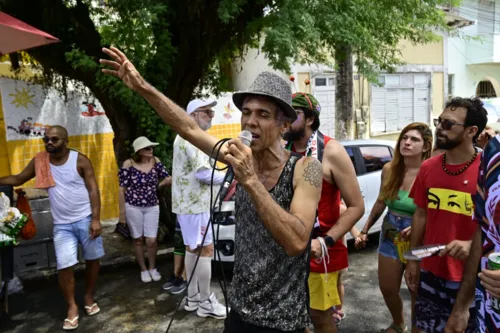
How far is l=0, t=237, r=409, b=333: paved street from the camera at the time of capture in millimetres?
4469

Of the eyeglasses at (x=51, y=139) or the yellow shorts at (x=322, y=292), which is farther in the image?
the eyeglasses at (x=51, y=139)

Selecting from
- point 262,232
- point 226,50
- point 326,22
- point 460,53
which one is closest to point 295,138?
point 262,232

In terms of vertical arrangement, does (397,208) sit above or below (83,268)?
above

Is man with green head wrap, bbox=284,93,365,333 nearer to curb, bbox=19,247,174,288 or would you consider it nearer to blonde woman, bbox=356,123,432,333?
blonde woman, bbox=356,123,432,333

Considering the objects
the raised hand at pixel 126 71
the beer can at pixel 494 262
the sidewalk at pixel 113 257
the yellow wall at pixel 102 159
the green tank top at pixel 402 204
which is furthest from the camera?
the yellow wall at pixel 102 159

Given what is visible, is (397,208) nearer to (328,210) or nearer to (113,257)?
(328,210)

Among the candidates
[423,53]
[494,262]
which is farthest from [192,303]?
[423,53]

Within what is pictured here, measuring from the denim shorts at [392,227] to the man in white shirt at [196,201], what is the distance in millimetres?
1686

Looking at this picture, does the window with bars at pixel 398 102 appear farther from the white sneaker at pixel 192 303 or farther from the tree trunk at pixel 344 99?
the white sneaker at pixel 192 303

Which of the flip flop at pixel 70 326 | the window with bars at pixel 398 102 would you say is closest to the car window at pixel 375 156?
the flip flop at pixel 70 326

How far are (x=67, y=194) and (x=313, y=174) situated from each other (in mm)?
3284

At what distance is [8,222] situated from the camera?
413 cm

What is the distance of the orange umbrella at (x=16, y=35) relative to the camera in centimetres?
428

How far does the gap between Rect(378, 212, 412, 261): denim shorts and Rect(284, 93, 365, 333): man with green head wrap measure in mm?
597
